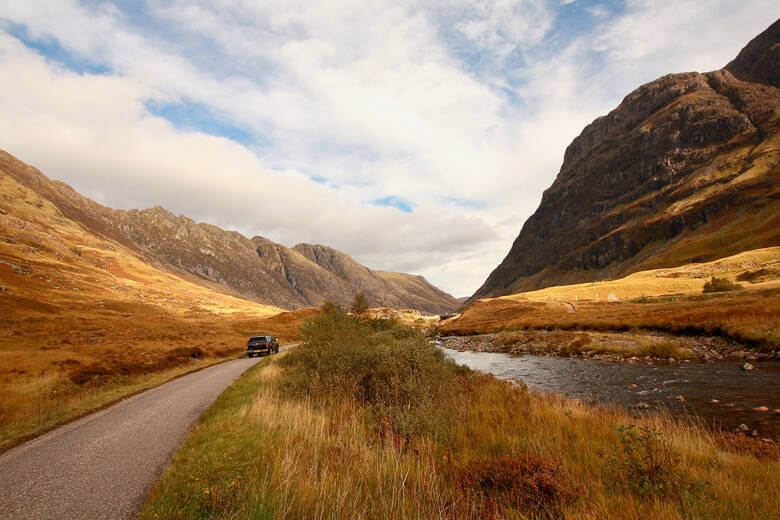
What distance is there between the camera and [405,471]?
5387 millimetres

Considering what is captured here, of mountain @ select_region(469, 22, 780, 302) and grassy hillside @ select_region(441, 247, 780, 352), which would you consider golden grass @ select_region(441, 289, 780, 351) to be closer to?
grassy hillside @ select_region(441, 247, 780, 352)

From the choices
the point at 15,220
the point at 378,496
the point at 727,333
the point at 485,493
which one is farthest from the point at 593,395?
the point at 15,220

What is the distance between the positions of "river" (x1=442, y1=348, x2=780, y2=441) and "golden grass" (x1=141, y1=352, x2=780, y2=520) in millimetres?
5577

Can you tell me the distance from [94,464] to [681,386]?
70.3 feet

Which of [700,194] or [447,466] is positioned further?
[700,194]

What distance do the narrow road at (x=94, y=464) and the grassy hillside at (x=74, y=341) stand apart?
152cm

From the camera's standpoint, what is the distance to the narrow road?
17.9 feet

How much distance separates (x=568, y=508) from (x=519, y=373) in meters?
20.2

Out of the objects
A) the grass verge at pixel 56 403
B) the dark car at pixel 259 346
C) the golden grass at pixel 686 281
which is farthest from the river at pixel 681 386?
the golden grass at pixel 686 281

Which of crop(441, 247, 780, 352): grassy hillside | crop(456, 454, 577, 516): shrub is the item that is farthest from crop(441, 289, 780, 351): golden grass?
crop(456, 454, 577, 516): shrub

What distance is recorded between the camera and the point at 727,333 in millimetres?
23875

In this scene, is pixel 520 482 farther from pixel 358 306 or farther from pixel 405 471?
pixel 358 306

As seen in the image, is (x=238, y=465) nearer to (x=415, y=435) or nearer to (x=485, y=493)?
(x=415, y=435)

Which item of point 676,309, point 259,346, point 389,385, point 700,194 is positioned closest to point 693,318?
point 676,309
